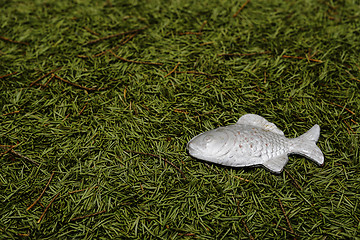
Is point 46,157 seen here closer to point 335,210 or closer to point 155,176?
point 155,176

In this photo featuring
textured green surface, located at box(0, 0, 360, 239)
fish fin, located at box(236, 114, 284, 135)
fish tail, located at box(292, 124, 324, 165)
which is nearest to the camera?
textured green surface, located at box(0, 0, 360, 239)

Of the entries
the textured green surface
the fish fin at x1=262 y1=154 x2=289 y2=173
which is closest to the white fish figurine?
the fish fin at x1=262 y1=154 x2=289 y2=173

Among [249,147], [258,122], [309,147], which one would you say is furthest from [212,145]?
[309,147]

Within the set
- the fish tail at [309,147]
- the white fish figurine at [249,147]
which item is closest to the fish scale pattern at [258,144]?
the white fish figurine at [249,147]

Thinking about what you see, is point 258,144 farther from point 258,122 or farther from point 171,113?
point 171,113

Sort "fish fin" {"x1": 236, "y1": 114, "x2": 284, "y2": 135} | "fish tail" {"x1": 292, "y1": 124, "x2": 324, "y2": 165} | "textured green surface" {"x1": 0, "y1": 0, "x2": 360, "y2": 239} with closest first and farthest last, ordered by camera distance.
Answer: "textured green surface" {"x1": 0, "y1": 0, "x2": 360, "y2": 239} → "fish tail" {"x1": 292, "y1": 124, "x2": 324, "y2": 165} → "fish fin" {"x1": 236, "y1": 114, "x2": 284, "y2": 135}

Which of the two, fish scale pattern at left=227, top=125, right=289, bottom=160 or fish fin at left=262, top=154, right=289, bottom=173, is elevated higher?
fish scale pattern at left=227, top=125, right=289, bottom=160

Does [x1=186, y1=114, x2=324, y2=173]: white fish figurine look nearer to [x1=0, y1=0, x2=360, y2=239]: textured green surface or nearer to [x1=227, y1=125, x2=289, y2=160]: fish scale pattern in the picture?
[x1=227, y1=125, x2=289, y2=160]: fish scale pattern
